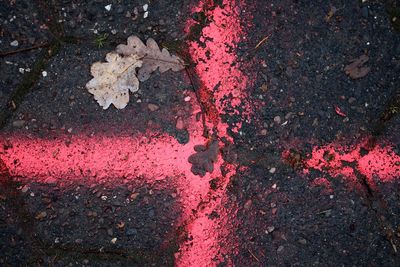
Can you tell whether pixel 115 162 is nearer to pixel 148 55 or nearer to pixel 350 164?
pixel 148 55

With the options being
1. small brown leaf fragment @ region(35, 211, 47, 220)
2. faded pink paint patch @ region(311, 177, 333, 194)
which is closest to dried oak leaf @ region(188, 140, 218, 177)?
faded pink paint patch @ region(311, 177, 333, 194)

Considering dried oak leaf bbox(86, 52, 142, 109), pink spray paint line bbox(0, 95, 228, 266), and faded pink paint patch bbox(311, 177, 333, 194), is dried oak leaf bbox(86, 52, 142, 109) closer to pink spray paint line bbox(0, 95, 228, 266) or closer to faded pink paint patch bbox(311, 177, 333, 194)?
pink spray paint line bbox(0, 95, 228, 266)

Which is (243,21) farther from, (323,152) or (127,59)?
(323,152)

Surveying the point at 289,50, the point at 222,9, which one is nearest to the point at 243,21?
the point at 222,9

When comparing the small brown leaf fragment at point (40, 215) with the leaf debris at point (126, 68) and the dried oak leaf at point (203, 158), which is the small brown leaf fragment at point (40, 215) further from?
the dried oak leaf at point (203, 158)

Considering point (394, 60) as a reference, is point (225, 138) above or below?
below

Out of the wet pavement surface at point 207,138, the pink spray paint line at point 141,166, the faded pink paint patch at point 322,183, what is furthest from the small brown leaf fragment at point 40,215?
the faded pink paint patch at point 322,183
